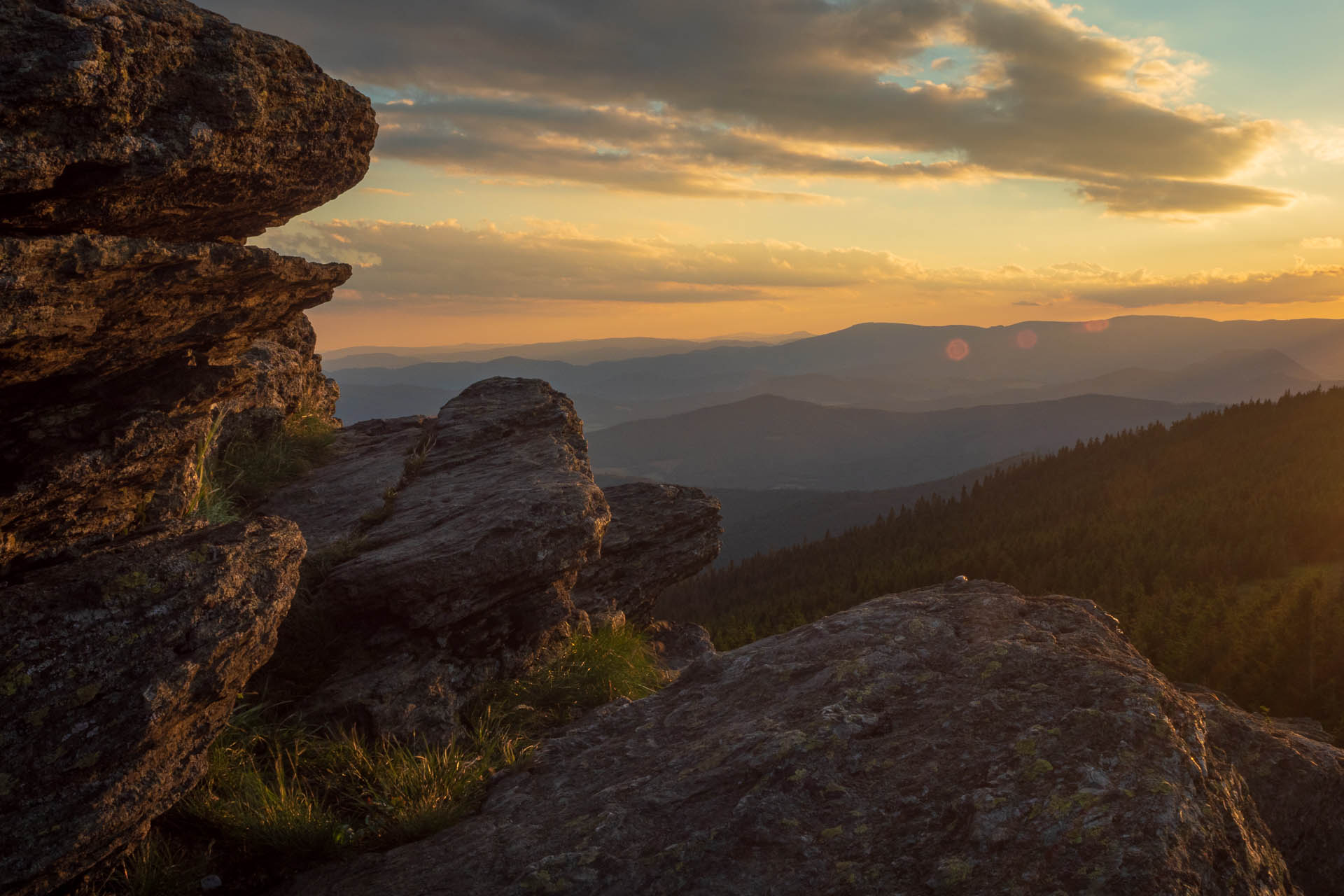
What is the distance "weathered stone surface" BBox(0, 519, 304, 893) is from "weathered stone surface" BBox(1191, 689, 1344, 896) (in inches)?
314

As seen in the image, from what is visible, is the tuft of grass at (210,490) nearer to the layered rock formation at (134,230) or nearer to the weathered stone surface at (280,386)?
the weathered stone surface at (280,386)

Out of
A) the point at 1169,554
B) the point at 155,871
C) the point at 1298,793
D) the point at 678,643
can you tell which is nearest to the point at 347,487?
the point at 155,871

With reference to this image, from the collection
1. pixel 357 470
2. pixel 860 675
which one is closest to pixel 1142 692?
pixel 860 675

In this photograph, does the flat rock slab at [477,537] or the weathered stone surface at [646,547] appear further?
the weathered stone surface at [646,547]

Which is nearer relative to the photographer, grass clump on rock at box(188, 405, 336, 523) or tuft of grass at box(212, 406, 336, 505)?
grass clump on rock at box(188, 405, 336, 523)

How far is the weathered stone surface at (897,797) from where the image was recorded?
14.3ft

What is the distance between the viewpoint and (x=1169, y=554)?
168 feet

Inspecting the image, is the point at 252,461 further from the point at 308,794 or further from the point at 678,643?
the point at 678,643

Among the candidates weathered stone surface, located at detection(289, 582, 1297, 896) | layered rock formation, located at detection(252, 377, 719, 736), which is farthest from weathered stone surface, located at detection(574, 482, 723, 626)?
weathered stone surface, located at detection(289, 582, 1297, 896)

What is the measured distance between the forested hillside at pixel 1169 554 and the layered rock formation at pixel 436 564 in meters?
16.5

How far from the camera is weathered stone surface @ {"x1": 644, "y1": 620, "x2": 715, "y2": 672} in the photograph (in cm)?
1425

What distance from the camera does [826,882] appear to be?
4.50 meters

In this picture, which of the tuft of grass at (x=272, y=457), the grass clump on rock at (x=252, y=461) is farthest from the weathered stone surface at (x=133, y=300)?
the tuft of grass at (x=272, y=457)

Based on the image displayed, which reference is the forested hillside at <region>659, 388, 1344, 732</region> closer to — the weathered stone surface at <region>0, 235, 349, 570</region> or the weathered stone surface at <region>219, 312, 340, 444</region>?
the weathered stone surface at <region>0, 235, 349, 570</region>
